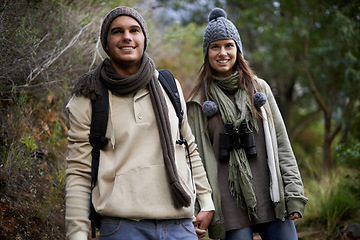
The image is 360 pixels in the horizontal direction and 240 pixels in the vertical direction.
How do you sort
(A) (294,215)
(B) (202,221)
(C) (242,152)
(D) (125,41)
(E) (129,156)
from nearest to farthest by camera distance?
(E) (129,156), (D) (125,41), (B) (202,221), (A) (294,215), (C) (242,152)

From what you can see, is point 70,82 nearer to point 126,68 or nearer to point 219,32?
point 219,32

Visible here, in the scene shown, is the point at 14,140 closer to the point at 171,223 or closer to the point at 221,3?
the point at 171,223

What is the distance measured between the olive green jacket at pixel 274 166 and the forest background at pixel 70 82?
159 cm

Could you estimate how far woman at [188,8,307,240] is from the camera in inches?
128

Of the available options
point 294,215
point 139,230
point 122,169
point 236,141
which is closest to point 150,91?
point 122,169

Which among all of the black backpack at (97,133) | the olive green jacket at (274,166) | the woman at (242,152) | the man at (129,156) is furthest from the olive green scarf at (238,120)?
the black backpack at (97,133)

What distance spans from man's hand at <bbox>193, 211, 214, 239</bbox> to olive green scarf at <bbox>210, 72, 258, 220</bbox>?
0.36 meters

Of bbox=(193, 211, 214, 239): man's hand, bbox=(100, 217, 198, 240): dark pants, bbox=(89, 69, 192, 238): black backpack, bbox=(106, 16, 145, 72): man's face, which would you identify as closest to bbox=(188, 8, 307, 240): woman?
bbox=(193, 211, 214, 239): man's hand

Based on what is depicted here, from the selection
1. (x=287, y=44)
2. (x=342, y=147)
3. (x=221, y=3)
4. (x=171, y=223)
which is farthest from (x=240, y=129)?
(x=221, y=3)

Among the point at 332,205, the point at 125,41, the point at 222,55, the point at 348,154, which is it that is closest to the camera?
the point at 125,41

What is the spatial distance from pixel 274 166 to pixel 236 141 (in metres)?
0.35

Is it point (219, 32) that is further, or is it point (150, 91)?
point (219, 32)

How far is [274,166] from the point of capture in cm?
327

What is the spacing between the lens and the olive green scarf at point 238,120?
3.26 m
